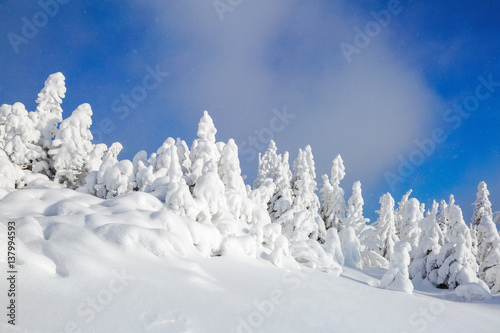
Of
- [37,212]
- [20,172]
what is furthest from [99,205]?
[20,172]

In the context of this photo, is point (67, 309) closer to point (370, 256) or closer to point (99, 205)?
point (99, 205)

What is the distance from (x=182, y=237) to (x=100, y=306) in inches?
194

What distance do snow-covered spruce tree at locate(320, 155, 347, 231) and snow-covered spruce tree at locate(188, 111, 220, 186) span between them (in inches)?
713

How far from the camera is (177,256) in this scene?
10.1 metres

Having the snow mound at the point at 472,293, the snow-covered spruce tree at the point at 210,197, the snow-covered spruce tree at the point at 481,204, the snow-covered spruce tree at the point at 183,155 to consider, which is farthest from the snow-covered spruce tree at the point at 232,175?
the snow-covered spruce tree at the point at 481,204

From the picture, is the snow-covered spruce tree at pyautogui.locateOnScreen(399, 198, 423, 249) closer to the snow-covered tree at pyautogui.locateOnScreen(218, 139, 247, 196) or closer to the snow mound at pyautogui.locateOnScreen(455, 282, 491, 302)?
the snow mound at pyautogui.locateOnScreen(455, 282, 491, 302)

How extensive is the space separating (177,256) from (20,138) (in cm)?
1824

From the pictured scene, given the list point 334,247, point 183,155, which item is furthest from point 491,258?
point 183,155

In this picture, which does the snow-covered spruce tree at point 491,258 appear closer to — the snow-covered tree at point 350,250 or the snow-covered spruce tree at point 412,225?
the snow-covered spruce tree at point 412,225

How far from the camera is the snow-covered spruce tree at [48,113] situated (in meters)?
22.8

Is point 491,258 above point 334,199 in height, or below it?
below

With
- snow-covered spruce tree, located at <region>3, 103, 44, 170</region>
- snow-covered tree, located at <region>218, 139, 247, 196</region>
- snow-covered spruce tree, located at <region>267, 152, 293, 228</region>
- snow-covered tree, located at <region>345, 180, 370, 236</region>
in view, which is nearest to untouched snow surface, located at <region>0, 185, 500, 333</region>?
snow-covered tree, located at <region>218, 139, 247, 196</region>

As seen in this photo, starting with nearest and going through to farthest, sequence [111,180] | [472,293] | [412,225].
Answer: [472,293] → [111,180] → [412,225]

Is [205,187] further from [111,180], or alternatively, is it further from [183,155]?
[183,155]
